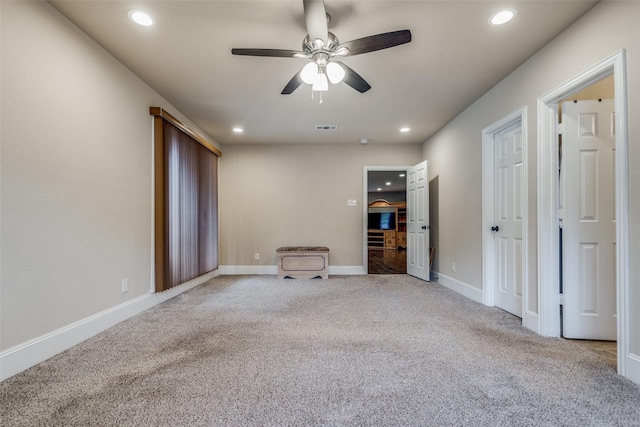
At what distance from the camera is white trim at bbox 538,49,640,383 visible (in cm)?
169

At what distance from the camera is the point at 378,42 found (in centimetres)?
189

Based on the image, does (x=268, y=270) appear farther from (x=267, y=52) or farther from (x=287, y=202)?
(x=267, y=52)

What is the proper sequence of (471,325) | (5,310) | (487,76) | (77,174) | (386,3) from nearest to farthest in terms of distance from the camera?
(5,310) < (386,3) < (77,174) < (471,325) < (487,76)

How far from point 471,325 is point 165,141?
3764mm

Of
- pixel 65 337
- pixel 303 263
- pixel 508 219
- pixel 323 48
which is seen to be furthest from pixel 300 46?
pixel 303 263

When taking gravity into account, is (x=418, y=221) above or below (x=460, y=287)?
above

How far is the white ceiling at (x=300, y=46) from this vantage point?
1989 mm

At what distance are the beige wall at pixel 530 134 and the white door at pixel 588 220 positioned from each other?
232 millimetres

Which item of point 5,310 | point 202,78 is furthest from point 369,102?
point 5,310

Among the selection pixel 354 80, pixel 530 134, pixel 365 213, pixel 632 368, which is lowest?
pixel 632 368

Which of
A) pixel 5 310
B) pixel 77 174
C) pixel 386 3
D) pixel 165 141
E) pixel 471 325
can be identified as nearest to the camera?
pixel 5 310

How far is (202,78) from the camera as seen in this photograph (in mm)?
2930

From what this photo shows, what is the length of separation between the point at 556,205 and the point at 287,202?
13.1 ft

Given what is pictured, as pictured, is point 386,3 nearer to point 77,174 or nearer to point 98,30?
point 98,30
